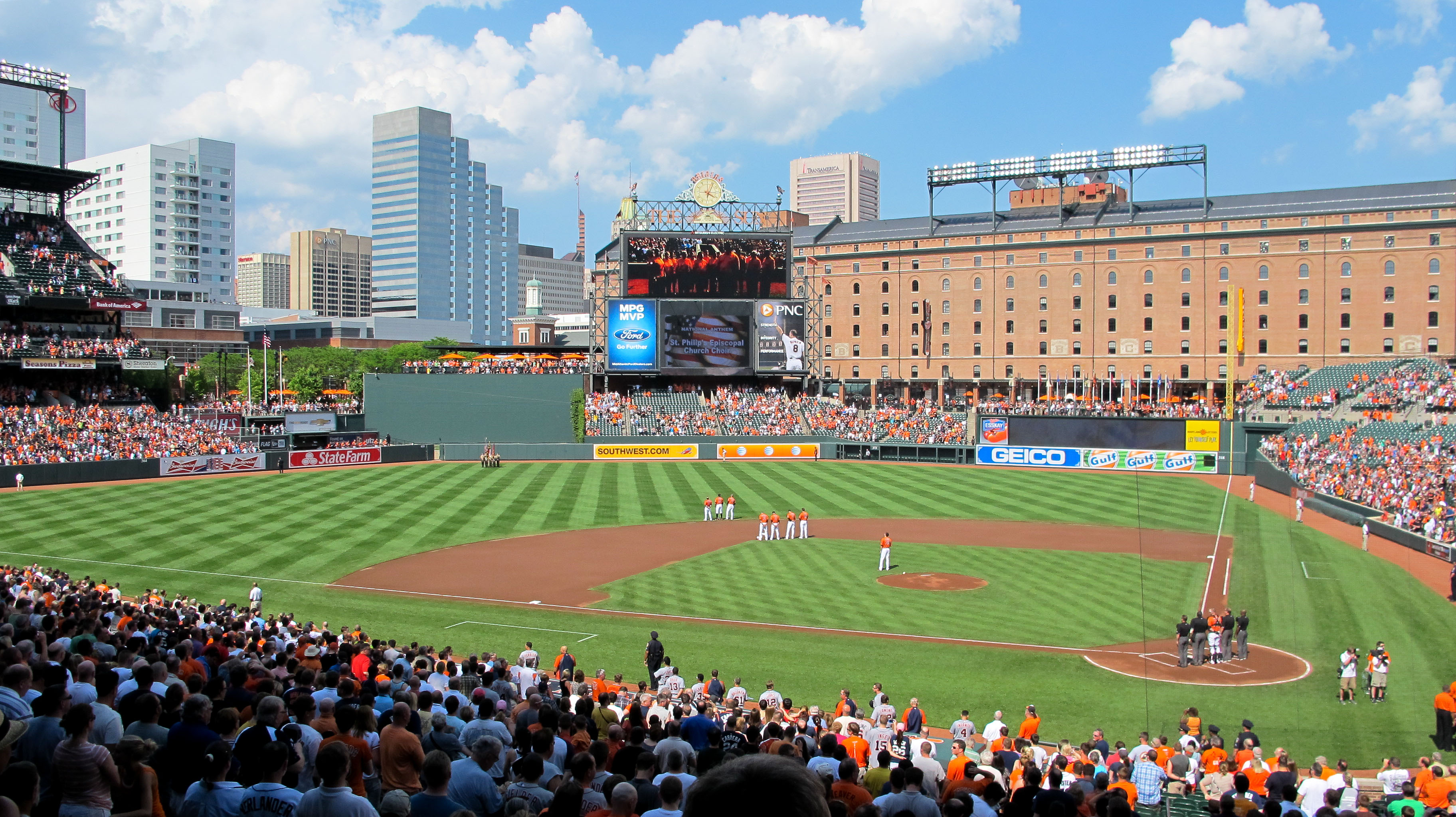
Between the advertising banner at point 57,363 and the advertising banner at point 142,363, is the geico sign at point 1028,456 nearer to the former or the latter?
the advertising banner at point 142,363

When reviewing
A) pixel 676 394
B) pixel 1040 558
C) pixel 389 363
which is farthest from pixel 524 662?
pixel 389 363

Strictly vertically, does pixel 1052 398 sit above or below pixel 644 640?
above

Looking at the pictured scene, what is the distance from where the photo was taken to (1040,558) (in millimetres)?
33031

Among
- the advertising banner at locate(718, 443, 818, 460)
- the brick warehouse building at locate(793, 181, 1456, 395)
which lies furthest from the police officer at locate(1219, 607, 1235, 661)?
the brick warehouse building at locate(793, 181, 1456, 395)

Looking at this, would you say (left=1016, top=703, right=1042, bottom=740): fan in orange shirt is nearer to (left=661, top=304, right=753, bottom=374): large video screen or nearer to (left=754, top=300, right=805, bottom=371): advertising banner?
(left=754, top=300, right=805, bottom=371): advertising banner

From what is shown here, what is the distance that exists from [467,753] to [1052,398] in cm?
8376

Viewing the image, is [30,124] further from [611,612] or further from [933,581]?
[933,581]

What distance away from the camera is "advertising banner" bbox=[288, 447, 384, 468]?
57844mm

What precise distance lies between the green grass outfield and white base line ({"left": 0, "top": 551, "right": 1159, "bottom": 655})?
29 cm

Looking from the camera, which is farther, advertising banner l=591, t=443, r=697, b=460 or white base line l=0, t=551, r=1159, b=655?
advertising banner l=591, t=443, r=697, b=460

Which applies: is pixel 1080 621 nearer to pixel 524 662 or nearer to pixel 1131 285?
pixel 524 662

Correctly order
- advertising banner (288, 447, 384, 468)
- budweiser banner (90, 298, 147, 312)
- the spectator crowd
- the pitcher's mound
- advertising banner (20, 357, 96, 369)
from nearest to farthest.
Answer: the spectator crowd → the pitcher's mound → advertising banner (20, 357, 96, 369) → advertising banner (288, 447, 384, 468) → budweiser banner (90, 298, 147, 312)

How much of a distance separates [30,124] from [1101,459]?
145 metres

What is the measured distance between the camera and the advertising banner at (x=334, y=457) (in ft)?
190
